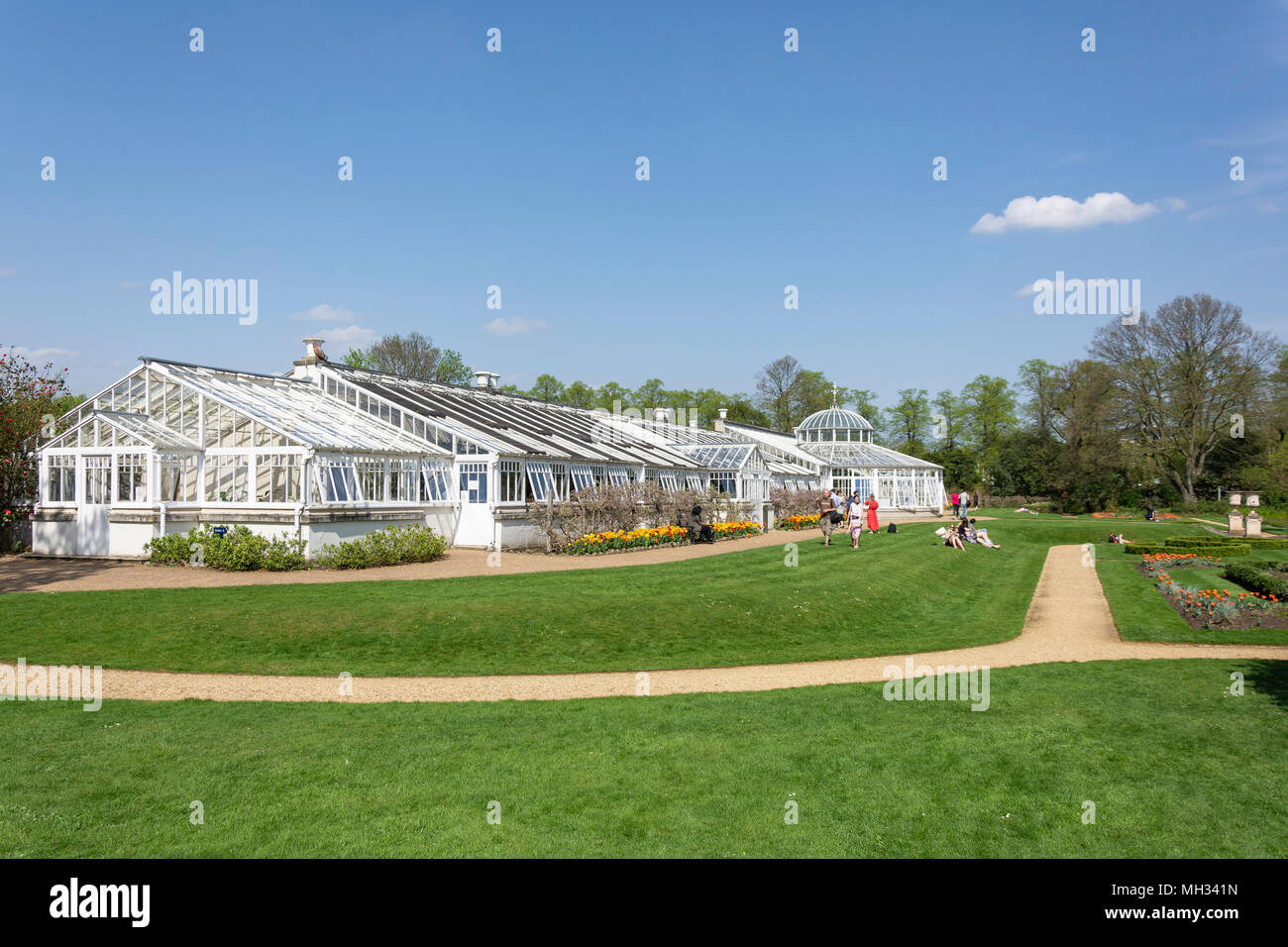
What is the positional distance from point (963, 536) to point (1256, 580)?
397 inches

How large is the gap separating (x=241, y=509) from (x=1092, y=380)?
53738mm

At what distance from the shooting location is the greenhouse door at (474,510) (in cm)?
2545

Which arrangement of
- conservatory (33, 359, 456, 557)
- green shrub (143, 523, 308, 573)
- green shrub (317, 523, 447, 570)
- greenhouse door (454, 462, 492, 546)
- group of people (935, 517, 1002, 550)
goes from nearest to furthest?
green shrub (143, 523, 308, 573), green shrub (317, 523, 447, 570), conservatory (33, 359, 456, 557), greenhouse door (454, 462, 492, 546), group of people (935, 517, 1002, 550)

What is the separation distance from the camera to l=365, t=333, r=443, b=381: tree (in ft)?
223

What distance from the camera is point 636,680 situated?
36.7ft

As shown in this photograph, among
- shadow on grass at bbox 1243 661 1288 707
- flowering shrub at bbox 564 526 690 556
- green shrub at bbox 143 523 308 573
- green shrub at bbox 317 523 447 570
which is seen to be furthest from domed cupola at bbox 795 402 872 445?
shadow on grass at bbox 1243 661 1288 707

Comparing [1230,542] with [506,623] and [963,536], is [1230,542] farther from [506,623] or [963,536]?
[506,623]

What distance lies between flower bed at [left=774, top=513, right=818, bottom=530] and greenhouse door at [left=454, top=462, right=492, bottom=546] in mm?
16852

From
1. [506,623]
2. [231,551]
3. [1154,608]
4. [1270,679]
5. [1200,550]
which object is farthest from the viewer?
[1200,550]

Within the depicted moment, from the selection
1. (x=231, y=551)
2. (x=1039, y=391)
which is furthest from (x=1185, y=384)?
(x=231, y=551)

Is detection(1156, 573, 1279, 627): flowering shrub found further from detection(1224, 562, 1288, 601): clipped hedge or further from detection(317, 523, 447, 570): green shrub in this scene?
detection(317, 523, 447, 570): green shrub
